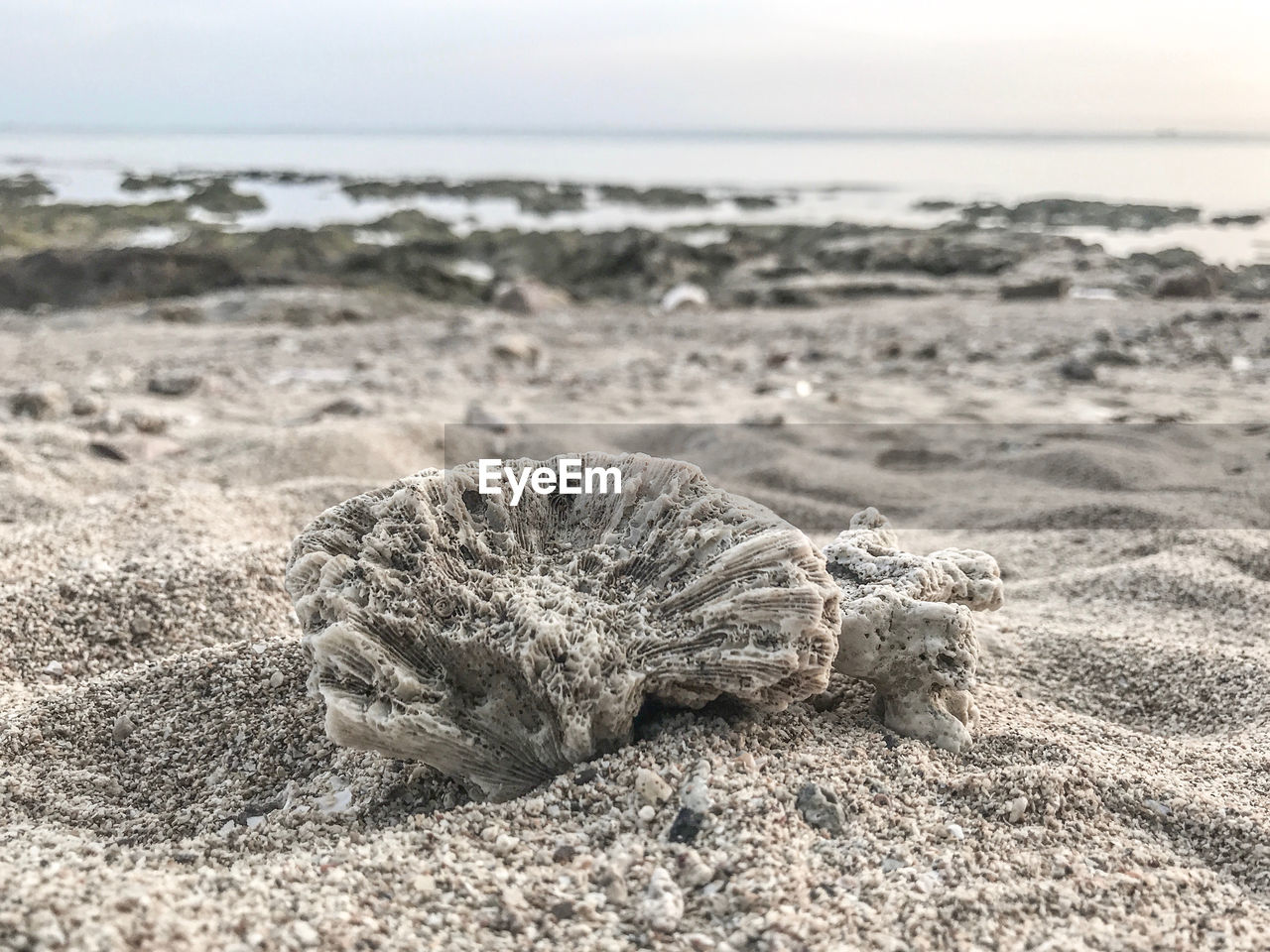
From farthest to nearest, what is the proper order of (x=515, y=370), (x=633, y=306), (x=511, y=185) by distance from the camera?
(x=511, y=185) → (x=633, y=306) → (x=515, y=370)

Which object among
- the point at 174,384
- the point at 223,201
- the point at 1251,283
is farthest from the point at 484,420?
the point at 223,201

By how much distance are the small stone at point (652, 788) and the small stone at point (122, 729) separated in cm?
121

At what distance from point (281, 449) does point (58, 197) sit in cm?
2357

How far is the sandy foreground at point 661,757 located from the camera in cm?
153

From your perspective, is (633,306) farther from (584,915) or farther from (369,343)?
(584,915)

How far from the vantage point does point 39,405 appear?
586 centimetres

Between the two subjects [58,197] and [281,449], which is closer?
[281,449]

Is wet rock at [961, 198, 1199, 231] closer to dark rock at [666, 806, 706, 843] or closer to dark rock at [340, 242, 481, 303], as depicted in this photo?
dark rock at [340, 242, 481, 303]

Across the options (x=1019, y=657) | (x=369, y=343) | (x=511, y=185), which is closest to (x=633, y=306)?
(x=369, y=343)

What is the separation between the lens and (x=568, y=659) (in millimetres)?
1827

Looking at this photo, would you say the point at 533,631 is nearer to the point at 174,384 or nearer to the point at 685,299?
the point at 174,384

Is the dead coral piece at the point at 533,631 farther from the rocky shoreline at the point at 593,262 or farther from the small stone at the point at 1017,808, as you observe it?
the rocky shoreline at the point at 593,262

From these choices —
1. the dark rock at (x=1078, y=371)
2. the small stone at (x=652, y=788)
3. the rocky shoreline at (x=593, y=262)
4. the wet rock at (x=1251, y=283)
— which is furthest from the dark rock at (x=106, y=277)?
the small stone at (x=652, y=788)

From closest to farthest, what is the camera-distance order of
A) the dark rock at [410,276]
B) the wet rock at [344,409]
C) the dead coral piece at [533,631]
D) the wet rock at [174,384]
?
the dead coral piece at [533,631]
the wet rock at [344,409]
the wet rock at [174,384]
the dark rock at [410,276]
